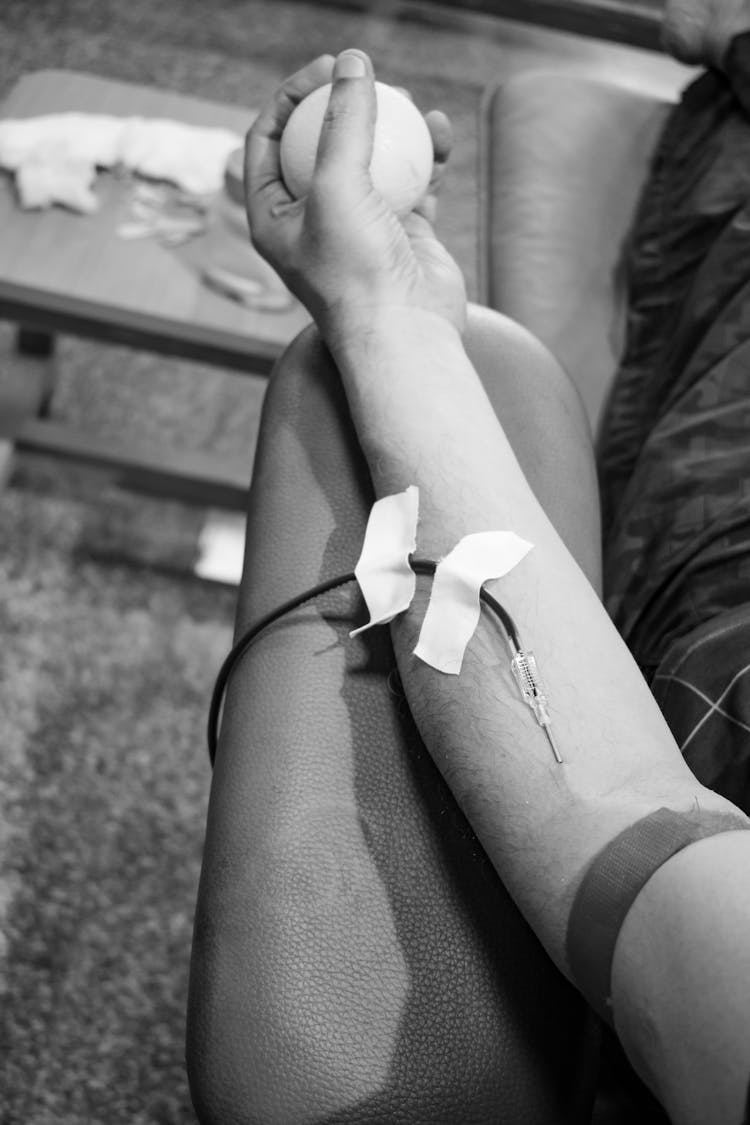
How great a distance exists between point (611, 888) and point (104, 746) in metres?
0.90

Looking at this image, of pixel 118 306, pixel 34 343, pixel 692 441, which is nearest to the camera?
pixel 692 441

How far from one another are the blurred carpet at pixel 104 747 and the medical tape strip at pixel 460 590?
0.66m

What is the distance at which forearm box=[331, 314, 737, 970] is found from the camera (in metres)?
0.63

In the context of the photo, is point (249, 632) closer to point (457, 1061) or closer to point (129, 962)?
point (457, 1061)

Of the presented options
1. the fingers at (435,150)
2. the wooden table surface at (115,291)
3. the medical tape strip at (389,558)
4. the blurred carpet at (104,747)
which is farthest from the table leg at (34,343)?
the medical tape strip at (389,558)

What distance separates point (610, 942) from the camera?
59 centimetres

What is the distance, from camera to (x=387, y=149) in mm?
997

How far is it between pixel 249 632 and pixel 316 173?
1.18 ft

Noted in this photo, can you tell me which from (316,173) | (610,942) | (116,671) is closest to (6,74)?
(116,671)

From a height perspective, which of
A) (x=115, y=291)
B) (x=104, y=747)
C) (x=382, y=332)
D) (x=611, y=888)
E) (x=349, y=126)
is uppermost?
(x=349, y=126)

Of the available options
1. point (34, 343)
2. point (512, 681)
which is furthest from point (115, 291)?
point (512, 681)

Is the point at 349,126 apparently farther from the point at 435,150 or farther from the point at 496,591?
the point at 496,591

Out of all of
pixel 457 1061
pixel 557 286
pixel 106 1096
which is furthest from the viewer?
pixel 557 286

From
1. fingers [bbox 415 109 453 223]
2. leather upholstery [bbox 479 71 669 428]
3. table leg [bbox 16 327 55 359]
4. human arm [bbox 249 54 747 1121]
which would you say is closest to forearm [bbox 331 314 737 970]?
human arm [bbox 249 54 747 1121]
